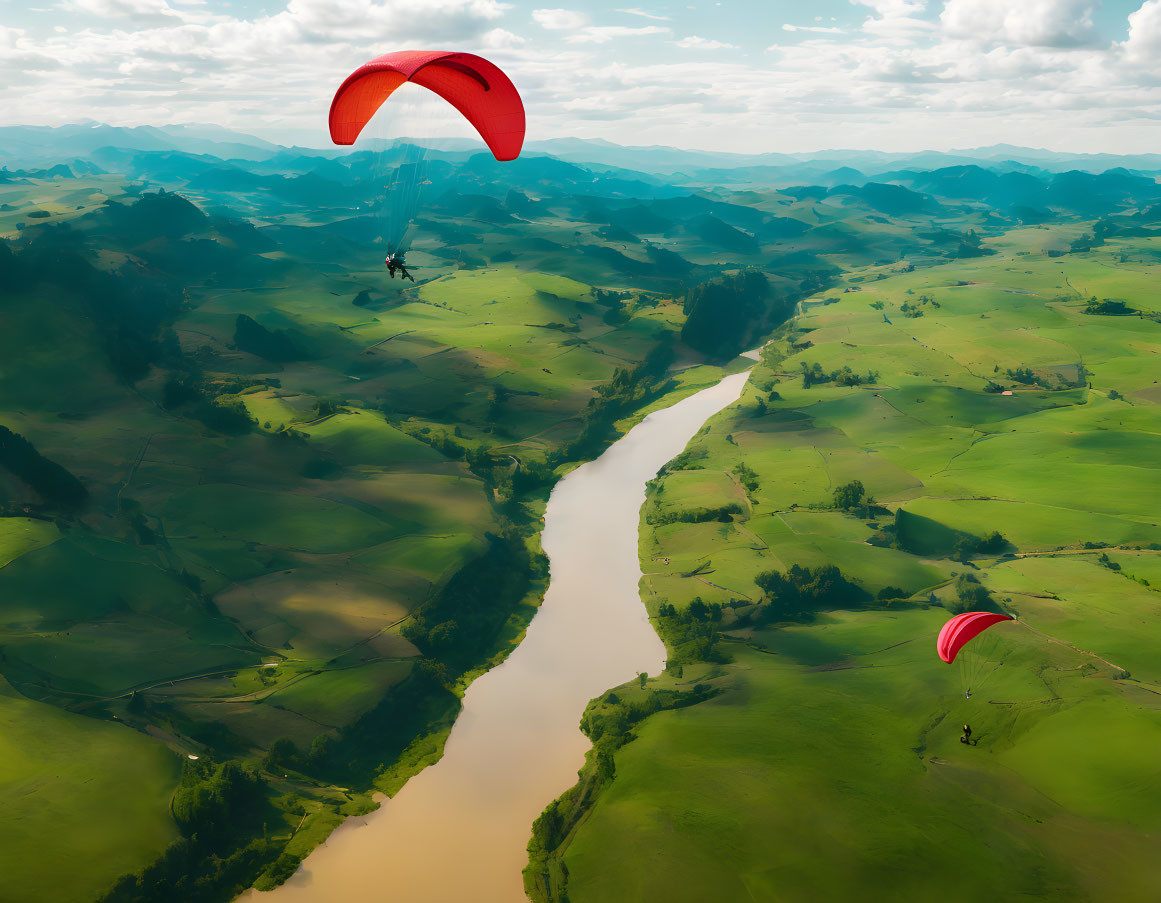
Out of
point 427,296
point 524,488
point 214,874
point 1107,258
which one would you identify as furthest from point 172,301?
point 1107,258

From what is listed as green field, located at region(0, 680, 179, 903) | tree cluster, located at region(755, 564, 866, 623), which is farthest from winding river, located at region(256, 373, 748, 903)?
tree cluster, located at region(755, 564, 866, 623)

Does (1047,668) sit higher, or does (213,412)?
(213,412)

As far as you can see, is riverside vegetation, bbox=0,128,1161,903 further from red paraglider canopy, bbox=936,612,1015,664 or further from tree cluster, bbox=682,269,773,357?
red paraglider canopy, bbox=936,612,1015,664

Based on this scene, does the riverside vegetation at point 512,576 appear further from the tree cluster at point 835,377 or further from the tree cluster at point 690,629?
the tree cluster at point 835,377

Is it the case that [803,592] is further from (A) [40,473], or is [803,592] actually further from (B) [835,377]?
(A) [40,473]

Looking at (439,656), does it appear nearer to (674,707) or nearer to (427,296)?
(674,707)

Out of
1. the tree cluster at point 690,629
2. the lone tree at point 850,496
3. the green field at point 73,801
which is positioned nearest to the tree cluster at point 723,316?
the lone tree at point 850,496

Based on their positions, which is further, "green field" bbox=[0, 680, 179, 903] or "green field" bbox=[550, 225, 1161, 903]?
"green field" bbox=[550, 225, 1161, 903]
